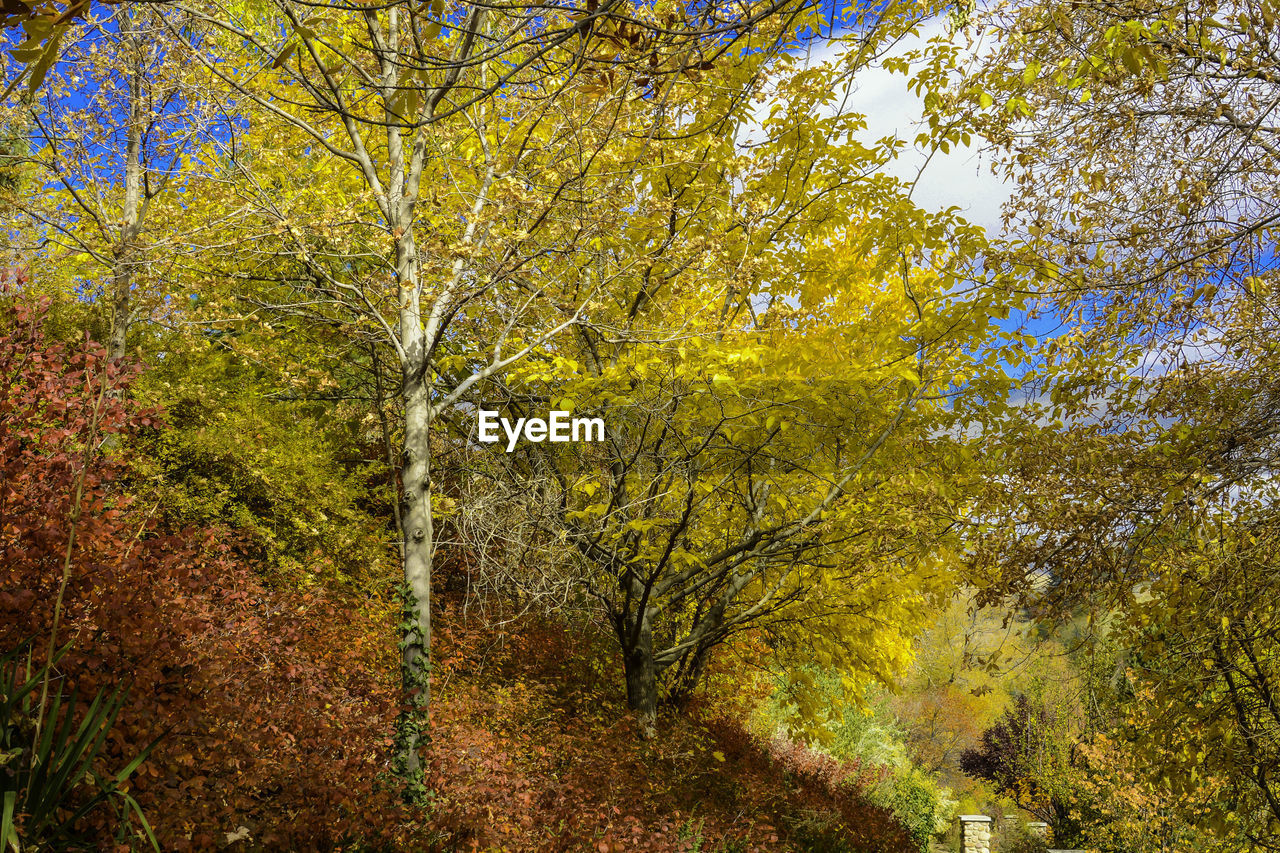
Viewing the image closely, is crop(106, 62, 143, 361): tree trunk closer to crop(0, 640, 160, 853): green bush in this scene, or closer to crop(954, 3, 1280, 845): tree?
crop(0, 640, 160, 853): green bush

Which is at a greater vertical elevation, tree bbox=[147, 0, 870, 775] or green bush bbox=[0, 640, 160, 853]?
tree bbox=[147, 0, 870, 775]

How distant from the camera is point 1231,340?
206 inches

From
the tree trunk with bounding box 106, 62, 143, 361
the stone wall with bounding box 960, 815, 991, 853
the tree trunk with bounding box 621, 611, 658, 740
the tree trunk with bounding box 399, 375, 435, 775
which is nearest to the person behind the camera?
the tree trunk with bounding box 399, 375, 435, 775

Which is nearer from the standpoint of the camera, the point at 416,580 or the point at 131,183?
the point at 416,580

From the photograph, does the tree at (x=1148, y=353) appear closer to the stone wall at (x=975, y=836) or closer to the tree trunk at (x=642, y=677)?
the tree trunk at (x=642, y=677)

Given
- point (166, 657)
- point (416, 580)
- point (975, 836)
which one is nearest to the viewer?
point (166, 657)

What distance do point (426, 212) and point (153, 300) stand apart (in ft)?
8.19

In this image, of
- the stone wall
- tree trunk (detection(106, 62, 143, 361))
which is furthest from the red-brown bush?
the stone wall

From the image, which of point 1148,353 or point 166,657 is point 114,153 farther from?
point 1148,353

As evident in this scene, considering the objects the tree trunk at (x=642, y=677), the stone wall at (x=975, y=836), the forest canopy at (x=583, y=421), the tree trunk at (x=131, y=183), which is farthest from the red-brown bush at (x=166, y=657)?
the stone wall at (x=975, y=836)

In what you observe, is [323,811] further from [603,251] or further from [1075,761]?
[1075,761]

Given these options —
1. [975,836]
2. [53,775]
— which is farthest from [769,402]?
[975,836]

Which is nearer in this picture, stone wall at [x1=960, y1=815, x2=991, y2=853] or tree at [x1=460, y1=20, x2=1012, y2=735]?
tree at [x1=460, y1=20, x2=1012, y2=735]

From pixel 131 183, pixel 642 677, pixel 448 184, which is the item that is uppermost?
pixel 131 183
